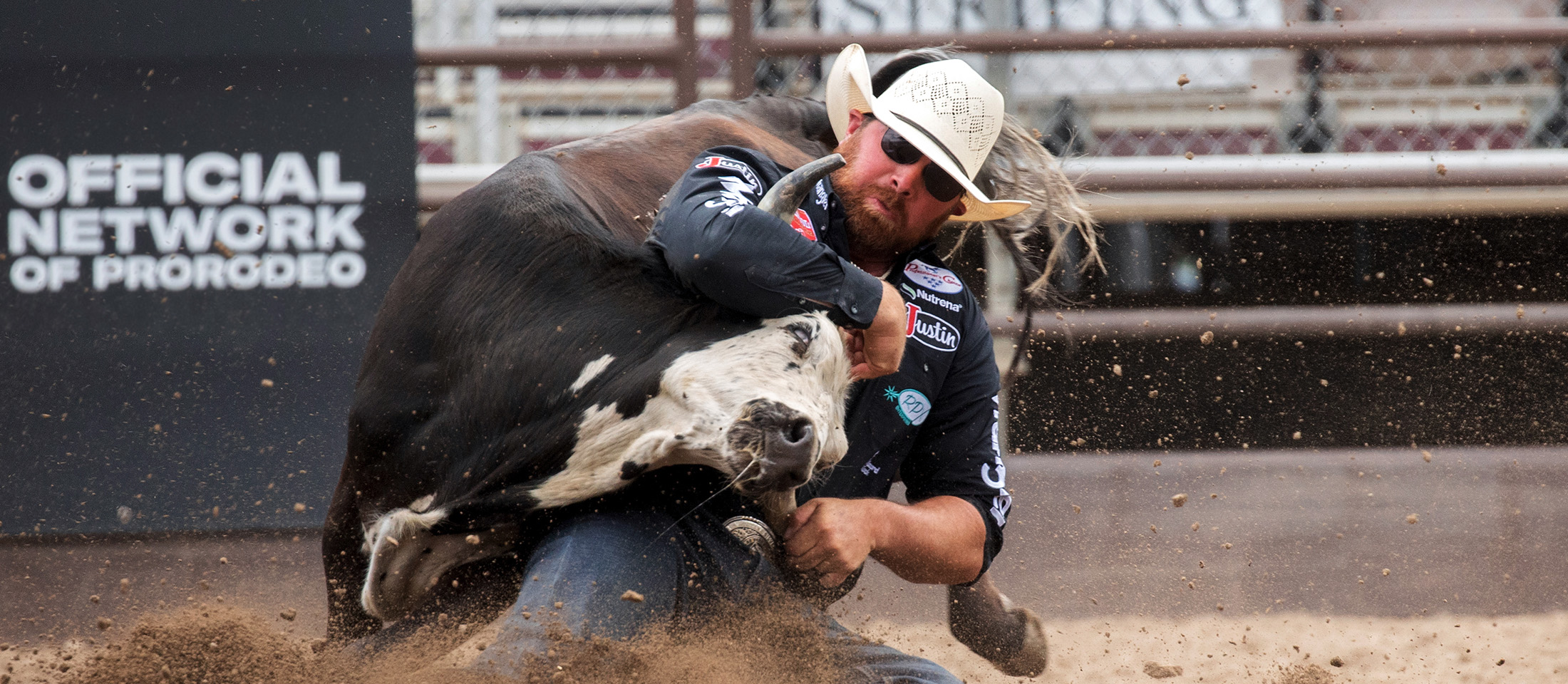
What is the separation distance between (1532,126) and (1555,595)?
1481mm

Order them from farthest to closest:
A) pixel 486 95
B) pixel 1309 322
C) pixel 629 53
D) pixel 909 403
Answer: pixel 1309 322 → pixel 486 95 → pixel 629 53 → pixel 909 403

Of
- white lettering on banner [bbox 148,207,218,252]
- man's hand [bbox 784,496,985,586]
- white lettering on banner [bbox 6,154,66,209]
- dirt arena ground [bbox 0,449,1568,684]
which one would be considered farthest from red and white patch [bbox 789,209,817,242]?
white lettering on banner [bbox 6,154,66,209]

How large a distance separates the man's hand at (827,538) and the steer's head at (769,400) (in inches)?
5.6

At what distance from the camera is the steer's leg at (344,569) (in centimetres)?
228

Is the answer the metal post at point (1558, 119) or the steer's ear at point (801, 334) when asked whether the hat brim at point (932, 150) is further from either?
the metal post at point (1558, 119)

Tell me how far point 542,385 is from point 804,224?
47 centimetres

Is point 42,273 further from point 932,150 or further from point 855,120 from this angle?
point 932,150

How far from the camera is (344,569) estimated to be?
7.70 feet

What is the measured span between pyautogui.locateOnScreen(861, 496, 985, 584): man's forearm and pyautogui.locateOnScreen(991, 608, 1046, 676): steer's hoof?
0.98 m

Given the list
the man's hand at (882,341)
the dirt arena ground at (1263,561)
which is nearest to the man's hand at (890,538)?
the man's hand at (882,341)

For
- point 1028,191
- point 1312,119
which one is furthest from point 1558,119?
point 1028,191

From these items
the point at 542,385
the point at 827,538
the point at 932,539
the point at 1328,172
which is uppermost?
the point at 542,385

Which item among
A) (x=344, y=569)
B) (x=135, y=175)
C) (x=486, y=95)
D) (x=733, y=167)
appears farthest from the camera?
(x=486, y=95)

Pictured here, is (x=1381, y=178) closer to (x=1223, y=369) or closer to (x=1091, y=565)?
(x=1223, y=369)
